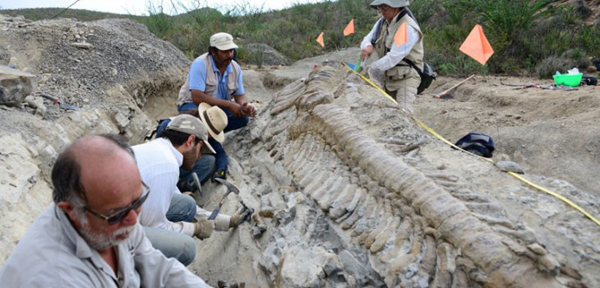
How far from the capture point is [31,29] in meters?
6.73

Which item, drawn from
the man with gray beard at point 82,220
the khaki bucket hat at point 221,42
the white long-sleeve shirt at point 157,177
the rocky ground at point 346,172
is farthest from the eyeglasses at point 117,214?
the khaki bucket hat at point 221,42

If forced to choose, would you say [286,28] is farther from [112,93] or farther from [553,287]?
[553,287]

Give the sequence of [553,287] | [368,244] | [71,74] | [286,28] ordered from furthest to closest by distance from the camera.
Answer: [286,28], [71,74], [368,244], [553,287]

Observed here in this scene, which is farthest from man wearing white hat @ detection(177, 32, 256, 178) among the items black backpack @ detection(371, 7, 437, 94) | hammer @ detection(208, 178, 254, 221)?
black backpack @ detection(371, 7, 437, 94)

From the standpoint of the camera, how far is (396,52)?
475 centimetres

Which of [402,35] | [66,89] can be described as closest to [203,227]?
[402,35]

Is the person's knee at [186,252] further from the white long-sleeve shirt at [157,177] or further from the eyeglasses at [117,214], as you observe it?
the eyeglasses at [117,214]

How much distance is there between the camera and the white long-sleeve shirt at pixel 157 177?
2986 mm

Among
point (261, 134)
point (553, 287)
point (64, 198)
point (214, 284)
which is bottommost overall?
point (214, 284)

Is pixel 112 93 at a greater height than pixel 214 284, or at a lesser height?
greater

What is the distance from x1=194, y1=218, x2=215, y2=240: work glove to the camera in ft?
11.9

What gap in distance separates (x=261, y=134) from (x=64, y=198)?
3643 mm

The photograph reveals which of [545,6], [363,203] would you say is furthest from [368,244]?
[545,6]

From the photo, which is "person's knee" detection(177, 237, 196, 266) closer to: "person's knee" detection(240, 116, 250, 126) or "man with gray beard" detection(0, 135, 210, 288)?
"man with gray beard" detection(0, 135, 210, 288)
